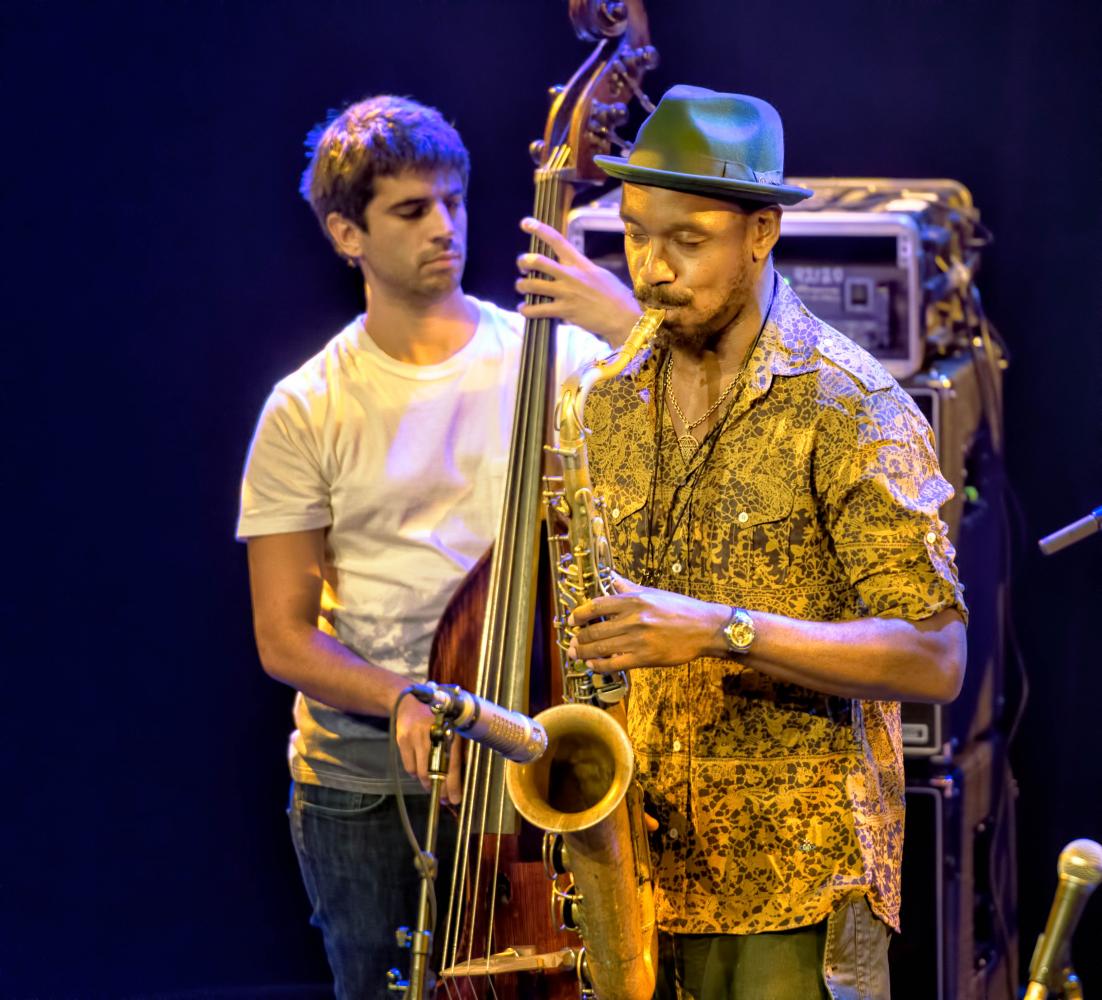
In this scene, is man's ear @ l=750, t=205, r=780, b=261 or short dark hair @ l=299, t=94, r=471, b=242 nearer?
man's ear @ l=750, t=205, r=780, b=261

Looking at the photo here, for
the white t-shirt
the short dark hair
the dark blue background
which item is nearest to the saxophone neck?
the white t-shirt

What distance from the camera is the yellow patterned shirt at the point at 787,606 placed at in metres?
1.97

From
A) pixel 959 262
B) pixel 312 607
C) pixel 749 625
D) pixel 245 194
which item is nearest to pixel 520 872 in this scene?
pixel 312 607

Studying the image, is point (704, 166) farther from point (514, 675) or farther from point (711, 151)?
point (514, 675)

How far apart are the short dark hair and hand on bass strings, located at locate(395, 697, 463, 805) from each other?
38.6 inches

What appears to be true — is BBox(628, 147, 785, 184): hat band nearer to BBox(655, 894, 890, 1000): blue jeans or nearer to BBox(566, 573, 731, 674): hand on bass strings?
BBox(566, 573, 731, 674): hand on bass strings

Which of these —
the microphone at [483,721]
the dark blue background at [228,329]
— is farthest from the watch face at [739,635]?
the dark blue background at [228,329]

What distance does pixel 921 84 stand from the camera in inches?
148

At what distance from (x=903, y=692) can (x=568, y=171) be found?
51.5 inches

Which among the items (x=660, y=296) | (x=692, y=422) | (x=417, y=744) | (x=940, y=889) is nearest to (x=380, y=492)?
(x=417, y=744)

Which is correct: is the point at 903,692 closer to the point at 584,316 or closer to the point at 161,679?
the point at 584,316

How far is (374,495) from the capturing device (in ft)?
9.62

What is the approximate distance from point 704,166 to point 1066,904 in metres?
1.02

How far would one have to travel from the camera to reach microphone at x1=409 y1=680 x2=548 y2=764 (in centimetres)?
171
